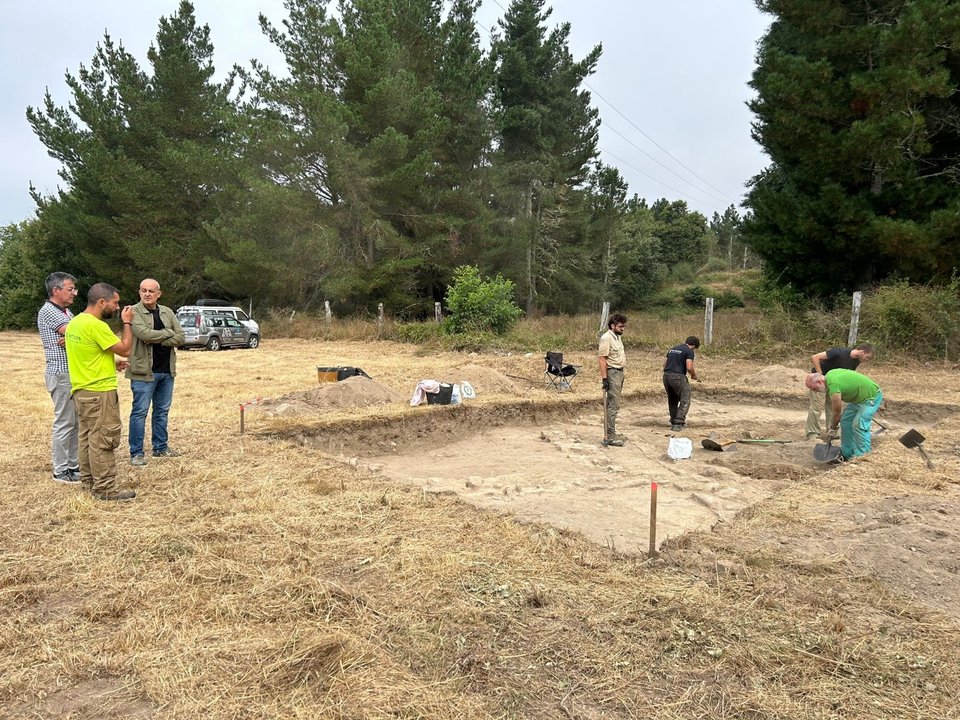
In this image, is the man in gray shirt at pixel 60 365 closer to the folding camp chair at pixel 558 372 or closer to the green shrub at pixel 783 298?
the folding camp chair at pixel 558 372

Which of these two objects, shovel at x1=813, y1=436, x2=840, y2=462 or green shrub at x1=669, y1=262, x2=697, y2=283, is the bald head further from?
green shrub at x1=669, y1=262, x2=697, y2=283

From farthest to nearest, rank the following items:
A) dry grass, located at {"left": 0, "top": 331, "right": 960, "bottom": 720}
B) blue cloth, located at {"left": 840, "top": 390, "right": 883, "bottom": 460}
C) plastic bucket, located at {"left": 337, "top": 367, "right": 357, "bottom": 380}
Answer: plastic bucket, located at {"left": 337, "top": 367, "right": 357, "bottom": 380} < blue cloth, located at {"left": 840, "top": 390, "right": 883, "bottom": 460} < dry grass, located at {"left": 0, "top": 331, "right": 960, "bottom": 720}

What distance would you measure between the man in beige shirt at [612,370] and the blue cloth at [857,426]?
8.12 ft

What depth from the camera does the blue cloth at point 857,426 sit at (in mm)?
6727

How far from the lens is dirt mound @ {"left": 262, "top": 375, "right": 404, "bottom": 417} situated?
363 inches

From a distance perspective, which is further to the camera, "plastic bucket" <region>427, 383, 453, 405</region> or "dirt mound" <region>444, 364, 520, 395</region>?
"dirt mound" <region>444, 364, 520, 395</region>

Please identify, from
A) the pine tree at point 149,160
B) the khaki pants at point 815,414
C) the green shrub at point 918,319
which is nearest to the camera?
the khaki pants at point 815,414

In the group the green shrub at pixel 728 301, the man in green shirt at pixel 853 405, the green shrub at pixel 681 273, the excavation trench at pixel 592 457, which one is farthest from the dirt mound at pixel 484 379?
the green shrub at pixel 681 273

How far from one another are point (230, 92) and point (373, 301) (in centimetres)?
1227

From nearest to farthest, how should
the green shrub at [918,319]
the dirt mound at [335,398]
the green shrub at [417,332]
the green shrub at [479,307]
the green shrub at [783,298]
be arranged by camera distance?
the dirt mound at [335,398]
the green shrub at [918,319]
the green shrub at [783,298]
the green shrub at [479,307]
the green shrub at [417,332]

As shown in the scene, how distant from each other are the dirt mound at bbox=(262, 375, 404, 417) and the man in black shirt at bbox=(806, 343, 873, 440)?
232 inches

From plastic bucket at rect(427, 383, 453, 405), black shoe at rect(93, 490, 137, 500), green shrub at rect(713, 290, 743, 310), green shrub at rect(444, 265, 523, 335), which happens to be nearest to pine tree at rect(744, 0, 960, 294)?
green shrub at rect(444, 265, 523, 335)

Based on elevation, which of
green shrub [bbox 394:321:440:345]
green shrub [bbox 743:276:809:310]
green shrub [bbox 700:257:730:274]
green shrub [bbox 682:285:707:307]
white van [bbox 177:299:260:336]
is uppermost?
green shrub [bbox 700:257:730:274]

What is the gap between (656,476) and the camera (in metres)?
6.53
